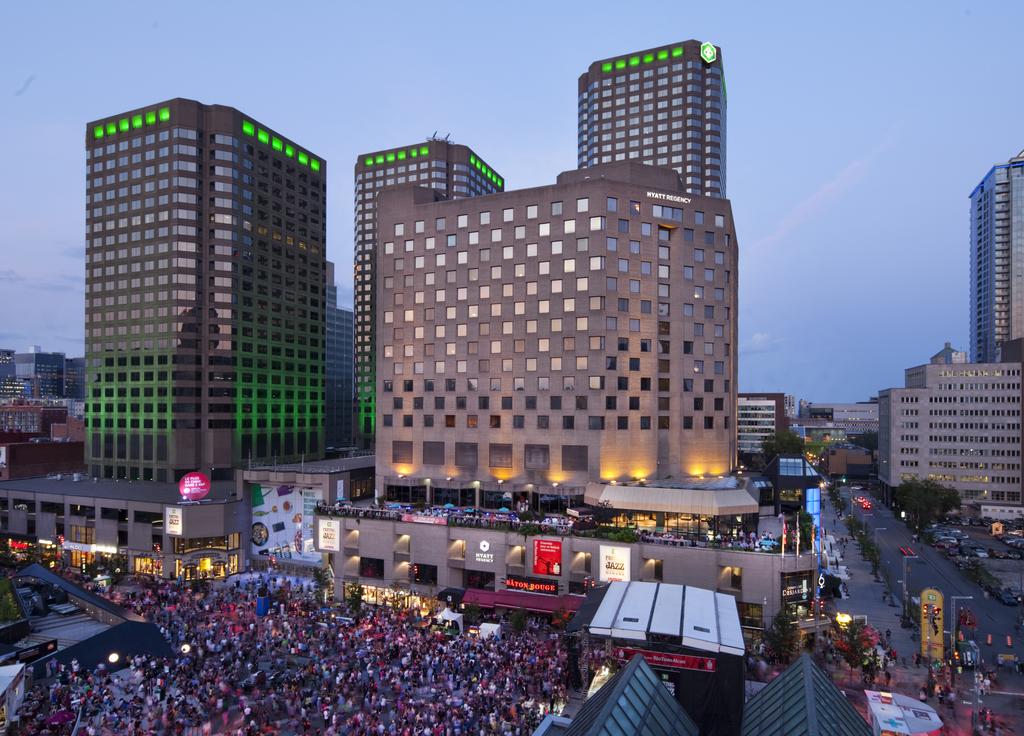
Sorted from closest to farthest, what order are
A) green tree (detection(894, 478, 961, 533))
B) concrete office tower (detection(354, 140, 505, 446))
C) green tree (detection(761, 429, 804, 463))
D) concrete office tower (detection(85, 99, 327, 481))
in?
green tree (detection(894, 478, 961, 533))
concrete office tower (detection(85, 99, 327, 481))
green tree (detection(761, 429, 804, 463))
concrete office tower (detection(354, 140, 505, 446))

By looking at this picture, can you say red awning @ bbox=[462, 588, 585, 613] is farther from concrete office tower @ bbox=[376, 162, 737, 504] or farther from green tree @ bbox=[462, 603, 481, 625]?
concrete office tower @ bbox=[376, 162, 737, 504]

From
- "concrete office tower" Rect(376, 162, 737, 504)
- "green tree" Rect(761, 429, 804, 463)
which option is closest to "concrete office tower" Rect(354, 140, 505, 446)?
"concrete office tower" Rect(376, 162, 737, 504)

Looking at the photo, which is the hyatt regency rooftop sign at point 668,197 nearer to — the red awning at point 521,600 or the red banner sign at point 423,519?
the red banner sign at point 423,519

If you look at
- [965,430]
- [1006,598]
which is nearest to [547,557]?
[1006,598]

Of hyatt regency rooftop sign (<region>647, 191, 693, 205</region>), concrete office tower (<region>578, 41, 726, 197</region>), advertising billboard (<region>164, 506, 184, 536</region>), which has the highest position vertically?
concrete office tower (<region>578, 41, 726, 197</region>)

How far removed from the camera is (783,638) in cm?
4612

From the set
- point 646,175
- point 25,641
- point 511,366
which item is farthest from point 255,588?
point 646,175

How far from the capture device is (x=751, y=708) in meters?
25.2

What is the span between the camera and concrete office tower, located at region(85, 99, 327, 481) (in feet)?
353

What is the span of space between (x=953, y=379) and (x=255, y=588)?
449 feet

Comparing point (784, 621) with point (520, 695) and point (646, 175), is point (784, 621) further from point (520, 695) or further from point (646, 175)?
point (646, 175)

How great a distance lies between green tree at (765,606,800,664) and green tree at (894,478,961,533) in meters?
73.2

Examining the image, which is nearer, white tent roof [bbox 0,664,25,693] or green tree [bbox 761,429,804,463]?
white tent roof [bbox 0,664,25,693]

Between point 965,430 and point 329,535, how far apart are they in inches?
5044
